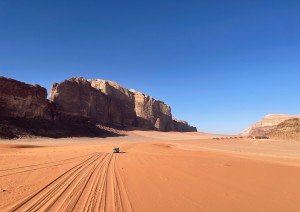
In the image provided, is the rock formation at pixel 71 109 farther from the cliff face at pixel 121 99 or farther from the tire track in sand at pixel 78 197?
the tire track in sand at pixel 78 197

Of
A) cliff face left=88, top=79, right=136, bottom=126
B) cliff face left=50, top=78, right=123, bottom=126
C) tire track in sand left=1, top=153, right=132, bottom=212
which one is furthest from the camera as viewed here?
cliff face left=88, top=79, right=136, bottom=126

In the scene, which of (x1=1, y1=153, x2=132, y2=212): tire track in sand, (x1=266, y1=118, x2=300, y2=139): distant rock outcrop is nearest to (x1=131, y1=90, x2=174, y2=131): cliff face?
(x1=266, y1=118, x2=300, y2=139): distant rock outcrop

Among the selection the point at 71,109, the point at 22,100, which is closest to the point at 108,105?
the point at 71,109

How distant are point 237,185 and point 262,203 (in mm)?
2136

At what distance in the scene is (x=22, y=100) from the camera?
45.4 metres

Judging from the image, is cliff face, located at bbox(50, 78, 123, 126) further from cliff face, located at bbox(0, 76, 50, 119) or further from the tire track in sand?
the tire track in sand

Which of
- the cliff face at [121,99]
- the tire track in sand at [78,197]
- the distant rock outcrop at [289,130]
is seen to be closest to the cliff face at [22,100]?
the cliff face at [121,99]

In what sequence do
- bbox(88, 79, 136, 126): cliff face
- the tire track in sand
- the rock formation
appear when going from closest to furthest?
1. the tire track in sand
2. the rock formation
3. bbox(88, 79, 136, 126): cliff face

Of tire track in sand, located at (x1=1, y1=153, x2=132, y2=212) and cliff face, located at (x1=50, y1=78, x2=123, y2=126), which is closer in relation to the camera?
tire track in sand, located at (x1=1, y1=153, x2=132, y2=212)

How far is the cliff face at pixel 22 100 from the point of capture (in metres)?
42.7

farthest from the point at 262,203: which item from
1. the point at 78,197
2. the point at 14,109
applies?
the point at 14,109

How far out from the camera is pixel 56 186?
23.5 ft

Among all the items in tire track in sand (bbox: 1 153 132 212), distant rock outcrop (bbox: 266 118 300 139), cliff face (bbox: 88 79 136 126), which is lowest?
tire track in sand (bbox: 1 153 132 212)

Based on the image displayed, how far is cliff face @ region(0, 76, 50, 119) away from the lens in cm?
4272
